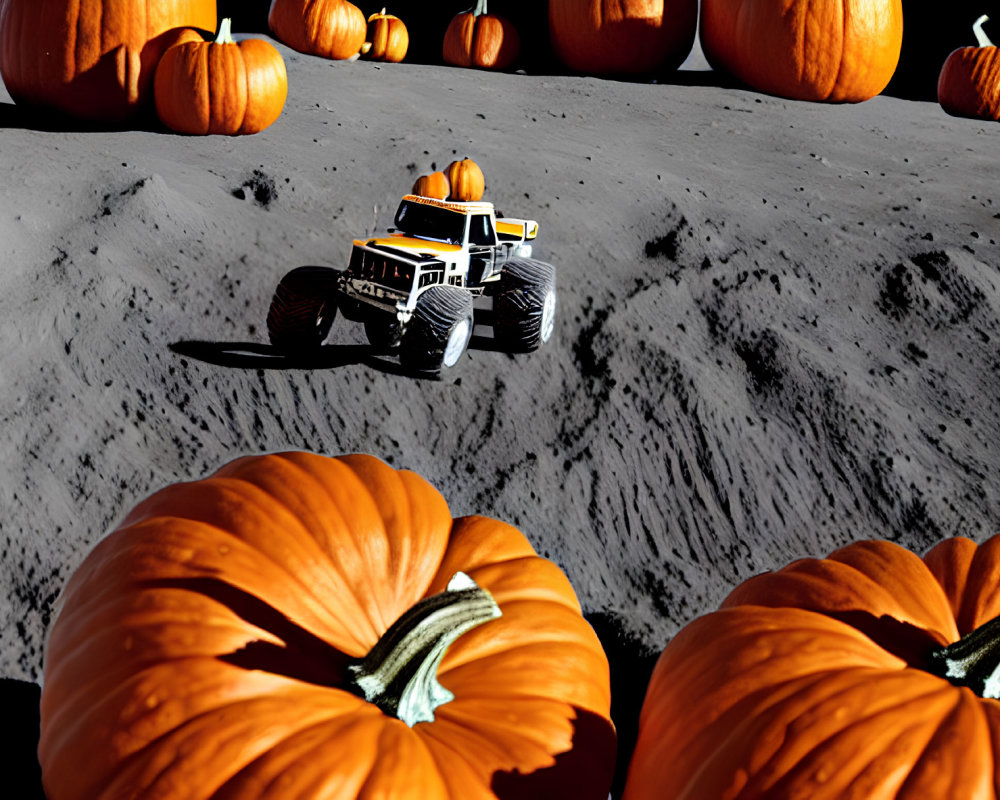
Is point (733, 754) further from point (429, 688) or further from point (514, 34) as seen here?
point (514, 34)

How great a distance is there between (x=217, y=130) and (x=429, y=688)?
4.54m

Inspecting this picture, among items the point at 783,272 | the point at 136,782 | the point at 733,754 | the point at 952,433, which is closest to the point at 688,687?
the point at 733,754

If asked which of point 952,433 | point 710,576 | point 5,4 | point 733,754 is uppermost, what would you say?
point 5,4

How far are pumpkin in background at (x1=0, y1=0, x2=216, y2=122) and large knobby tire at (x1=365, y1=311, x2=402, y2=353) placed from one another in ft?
9.58

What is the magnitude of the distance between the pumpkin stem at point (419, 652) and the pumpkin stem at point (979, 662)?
82 cm

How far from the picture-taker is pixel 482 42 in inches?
325

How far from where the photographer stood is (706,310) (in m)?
4.16

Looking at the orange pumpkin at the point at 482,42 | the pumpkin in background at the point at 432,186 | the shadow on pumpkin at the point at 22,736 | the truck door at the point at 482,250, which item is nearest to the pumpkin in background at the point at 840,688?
the shadow on pumpkin at the point at 22,736

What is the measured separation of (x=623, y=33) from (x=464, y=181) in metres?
3.36

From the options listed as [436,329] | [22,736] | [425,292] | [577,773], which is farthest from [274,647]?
[425,292]

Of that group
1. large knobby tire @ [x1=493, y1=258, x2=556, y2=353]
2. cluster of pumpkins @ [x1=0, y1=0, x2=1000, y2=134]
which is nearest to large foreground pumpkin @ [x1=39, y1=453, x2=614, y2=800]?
large knobby tire @ [x1=493, y1=258, x2=556, y2=353]

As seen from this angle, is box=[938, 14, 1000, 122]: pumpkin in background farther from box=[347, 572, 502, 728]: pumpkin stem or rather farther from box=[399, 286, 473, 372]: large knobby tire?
box=[347, 572, 502, 728]: pumpkin stem

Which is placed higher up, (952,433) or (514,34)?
(514,34)

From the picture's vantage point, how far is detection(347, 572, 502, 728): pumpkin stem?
1536 millimetres
